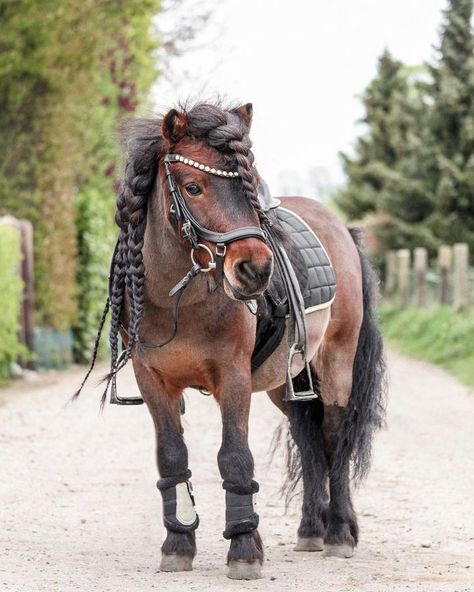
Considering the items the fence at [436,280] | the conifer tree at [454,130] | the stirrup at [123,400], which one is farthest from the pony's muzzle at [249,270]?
the conifer tree at [454,130]

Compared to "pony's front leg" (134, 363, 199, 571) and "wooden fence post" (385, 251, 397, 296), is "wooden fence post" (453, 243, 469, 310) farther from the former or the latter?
"pony's front leg" (134, 363, 199, 571)

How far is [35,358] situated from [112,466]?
762 cm

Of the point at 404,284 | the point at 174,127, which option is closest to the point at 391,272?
the point at 404,284

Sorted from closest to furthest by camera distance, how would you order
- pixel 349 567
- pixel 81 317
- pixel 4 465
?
1. pixel 349 567
2. pixel 4 465
3. pixel 81 317

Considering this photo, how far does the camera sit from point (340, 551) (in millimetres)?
6652


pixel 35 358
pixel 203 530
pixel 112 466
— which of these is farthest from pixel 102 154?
pixel 203 530

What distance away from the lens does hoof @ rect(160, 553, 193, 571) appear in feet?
19.3

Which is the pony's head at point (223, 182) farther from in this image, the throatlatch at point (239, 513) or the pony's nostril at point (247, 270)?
the throatlatch at point (239, 513)

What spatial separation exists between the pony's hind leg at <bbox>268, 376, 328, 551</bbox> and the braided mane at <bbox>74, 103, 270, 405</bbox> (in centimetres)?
143

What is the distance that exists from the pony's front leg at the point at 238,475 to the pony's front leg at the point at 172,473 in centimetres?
25

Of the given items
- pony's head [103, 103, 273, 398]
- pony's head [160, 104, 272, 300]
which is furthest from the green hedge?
pony's head [160, 104, 272, 300]

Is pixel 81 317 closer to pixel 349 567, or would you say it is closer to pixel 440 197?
pixel 349 567

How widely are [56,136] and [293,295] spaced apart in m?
12.0

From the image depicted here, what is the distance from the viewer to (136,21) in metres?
21.7
